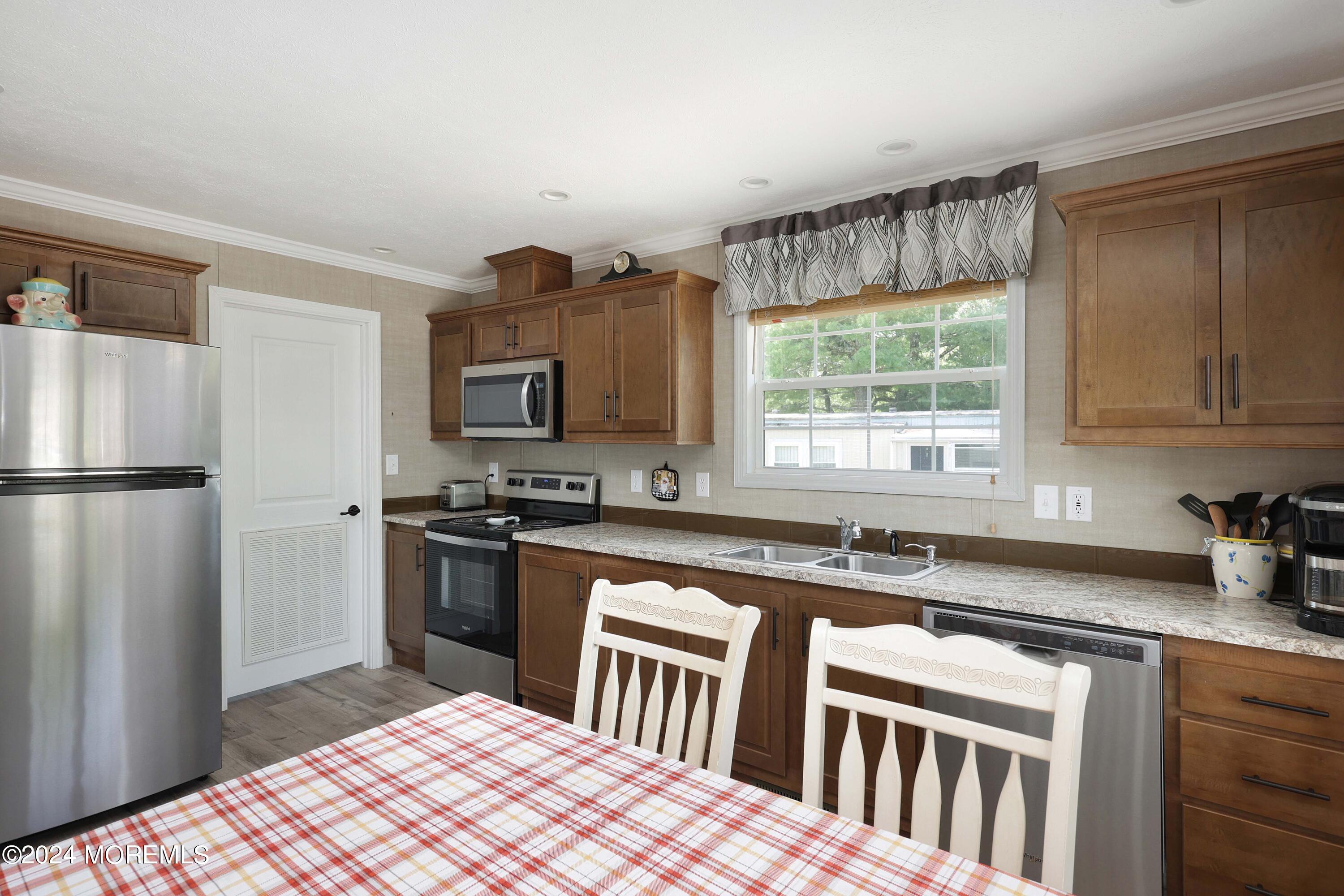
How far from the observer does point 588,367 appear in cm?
348

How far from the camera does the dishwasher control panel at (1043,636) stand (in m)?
1.82

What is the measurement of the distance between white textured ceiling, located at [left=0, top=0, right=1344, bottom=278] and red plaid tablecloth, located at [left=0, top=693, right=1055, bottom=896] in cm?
167

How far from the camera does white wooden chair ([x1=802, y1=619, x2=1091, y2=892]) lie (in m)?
1.04

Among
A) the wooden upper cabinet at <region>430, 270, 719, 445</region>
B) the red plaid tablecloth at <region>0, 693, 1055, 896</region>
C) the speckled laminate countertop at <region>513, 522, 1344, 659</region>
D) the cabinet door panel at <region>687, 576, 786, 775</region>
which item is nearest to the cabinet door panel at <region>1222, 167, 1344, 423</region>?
the speckled laminate countertop at <region>513, 522, 1344, 659</region>

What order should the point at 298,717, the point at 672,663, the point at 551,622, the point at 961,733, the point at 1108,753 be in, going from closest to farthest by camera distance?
the point at 961,733 < the point at 672,663 < the point at 1108,753 < the point at 551,622 < the point at 298,717

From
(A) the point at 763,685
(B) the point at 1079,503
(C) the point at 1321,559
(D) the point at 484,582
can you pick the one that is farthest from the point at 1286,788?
(D) the point at 484,582

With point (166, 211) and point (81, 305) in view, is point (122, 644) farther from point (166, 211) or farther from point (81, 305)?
point (166, 211)

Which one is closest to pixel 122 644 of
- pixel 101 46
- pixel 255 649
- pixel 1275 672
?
pixel 255 649

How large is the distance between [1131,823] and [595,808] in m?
1.56

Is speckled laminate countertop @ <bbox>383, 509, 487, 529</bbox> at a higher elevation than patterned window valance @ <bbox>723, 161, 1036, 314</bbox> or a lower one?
lower

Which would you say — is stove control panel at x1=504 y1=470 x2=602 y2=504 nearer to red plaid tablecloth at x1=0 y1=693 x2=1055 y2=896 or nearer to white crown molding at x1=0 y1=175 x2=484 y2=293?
white crown molding at x1=0 y1=175 x2=484 y2=293

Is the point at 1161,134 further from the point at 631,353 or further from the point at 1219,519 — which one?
the point at 631,353

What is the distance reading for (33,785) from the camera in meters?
2.27

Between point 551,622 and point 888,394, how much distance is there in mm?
1784
